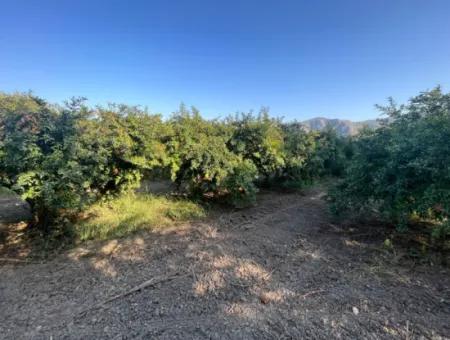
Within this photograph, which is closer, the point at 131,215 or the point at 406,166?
the point at 406,166

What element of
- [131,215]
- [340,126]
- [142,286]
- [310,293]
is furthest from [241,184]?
[340,126]

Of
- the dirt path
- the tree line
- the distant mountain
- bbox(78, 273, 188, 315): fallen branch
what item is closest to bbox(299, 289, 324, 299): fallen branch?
the dirt path

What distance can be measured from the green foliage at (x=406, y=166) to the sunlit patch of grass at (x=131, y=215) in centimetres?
349

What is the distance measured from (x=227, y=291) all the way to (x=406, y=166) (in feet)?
10.5

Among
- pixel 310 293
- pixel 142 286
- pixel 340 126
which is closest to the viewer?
pixel 310 293

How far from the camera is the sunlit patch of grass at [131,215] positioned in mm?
4238

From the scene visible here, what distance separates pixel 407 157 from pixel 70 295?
514 centimetres

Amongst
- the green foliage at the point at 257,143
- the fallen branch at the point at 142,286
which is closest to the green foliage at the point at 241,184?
the green foliage at the point at 257,143

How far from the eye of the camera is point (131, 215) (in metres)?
4.63

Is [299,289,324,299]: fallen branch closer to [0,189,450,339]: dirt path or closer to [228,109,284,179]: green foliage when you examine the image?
[0,189,450,339]: dirt path

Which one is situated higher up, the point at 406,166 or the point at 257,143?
the point at 257,143

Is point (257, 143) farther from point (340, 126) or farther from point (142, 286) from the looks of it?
point (340, 126)

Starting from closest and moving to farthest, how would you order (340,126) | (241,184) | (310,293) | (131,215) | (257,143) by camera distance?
1. (310,293)
2. (131,215)
3. (241,184)
4. (257,143)
5. (340,126)

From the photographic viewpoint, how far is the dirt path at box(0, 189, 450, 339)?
2.16 metres
